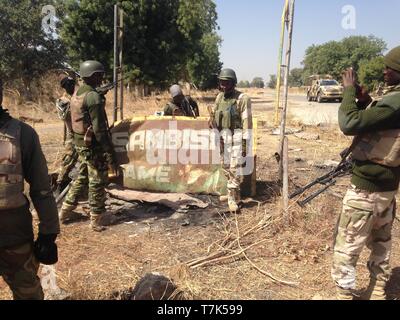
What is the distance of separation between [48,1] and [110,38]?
13.7ft

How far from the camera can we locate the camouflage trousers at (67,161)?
5672 mm

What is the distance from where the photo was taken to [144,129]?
19.8ft

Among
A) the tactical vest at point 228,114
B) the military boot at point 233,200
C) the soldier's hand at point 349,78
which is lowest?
the military boot at point 233,200

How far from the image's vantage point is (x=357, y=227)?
2.78 metres

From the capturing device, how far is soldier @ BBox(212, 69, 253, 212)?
5.20 metres

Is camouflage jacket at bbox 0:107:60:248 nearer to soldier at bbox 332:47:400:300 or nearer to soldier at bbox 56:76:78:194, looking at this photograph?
soldier at bbox 332:47:400:300

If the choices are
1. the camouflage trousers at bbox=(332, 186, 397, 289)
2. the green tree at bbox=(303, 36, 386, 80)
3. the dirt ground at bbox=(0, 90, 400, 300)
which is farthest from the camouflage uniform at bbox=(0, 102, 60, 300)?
the green tree at bbox=(303, 36, 386, 80)

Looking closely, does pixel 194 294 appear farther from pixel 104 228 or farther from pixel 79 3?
pixel 79 3

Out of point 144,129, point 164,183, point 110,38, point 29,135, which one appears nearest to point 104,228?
point 164,183

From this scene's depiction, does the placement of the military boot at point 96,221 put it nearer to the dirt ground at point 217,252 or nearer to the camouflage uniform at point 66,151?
the dirt ground at point 217,252

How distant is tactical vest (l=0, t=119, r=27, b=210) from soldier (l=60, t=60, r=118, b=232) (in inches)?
93.6

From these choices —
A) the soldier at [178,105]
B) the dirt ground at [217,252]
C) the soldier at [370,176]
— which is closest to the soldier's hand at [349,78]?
the soldier at [370,176]

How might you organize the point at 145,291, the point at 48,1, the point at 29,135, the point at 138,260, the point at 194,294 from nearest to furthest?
the point at 29,135 → the point at 145,291 → the point at 194,294 → the point at 138,260 → the point at 48,1

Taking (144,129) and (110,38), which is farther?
(110,38)
